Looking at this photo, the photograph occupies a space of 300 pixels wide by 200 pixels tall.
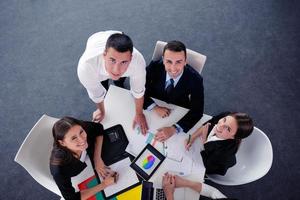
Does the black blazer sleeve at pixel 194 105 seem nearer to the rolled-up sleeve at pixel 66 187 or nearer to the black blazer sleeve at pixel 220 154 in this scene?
the black blazer sleeve at pixel 220 154

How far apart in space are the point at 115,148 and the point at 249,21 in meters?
2.70

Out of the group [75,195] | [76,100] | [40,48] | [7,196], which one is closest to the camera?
[75,195]

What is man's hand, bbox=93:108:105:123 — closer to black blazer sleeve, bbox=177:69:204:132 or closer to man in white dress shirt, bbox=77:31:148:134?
man in white dress shirt, bbox=77:31:148:134

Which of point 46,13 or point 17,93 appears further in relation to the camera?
point 46,13

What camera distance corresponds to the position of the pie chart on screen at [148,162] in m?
1.82

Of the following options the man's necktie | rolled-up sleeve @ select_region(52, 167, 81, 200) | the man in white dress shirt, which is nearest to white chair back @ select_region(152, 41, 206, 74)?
the man's necktie

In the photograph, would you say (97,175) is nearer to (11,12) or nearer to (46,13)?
(46,13)

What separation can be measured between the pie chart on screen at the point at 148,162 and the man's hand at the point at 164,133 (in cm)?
15

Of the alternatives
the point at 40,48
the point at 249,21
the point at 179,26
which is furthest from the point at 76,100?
the point at 249,21

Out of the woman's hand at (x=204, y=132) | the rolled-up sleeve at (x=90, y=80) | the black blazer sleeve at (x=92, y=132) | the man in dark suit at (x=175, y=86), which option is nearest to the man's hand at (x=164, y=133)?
the man in dark suit at (x=175, y=86)

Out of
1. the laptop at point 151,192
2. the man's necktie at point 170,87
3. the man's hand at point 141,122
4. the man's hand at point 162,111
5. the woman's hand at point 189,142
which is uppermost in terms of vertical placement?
the man's necktie at point 170,87

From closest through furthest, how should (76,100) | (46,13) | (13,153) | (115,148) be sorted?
(115,148) → (13,153) → (76,100) → (46,13)

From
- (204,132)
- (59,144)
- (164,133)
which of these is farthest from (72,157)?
(204,132)

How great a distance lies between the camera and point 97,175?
→ 5.91ft
